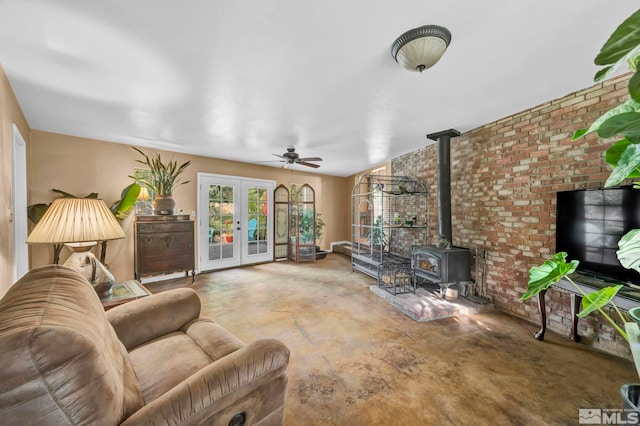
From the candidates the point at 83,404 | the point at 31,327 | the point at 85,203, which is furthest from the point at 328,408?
the point at 85,203

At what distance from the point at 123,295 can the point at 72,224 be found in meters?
0.71

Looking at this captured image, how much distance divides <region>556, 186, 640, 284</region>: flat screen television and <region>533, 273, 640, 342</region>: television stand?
0.07 m

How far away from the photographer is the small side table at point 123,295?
1829 mm

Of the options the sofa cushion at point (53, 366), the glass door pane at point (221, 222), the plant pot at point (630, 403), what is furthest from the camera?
the glass door pane at point (221, 222)

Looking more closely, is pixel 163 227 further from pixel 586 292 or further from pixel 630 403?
pixel 586 292

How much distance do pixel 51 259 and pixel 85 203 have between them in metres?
3.03

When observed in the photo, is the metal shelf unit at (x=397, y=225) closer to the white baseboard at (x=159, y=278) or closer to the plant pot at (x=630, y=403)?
the plant pot at (x=630, y=403)

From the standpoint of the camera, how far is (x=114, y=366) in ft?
3.10

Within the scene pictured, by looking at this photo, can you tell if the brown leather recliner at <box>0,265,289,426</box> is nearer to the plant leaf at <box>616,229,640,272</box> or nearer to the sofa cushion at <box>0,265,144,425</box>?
the sofa cushion at <box>0,265,144,425</box>

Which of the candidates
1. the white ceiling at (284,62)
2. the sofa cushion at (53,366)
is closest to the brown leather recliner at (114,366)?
the sofa cushion at (53,366)

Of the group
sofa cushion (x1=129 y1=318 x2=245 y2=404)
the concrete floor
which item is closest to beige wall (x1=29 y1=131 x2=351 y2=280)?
the concrete floor

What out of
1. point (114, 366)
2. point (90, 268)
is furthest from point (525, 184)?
point (90, 268)

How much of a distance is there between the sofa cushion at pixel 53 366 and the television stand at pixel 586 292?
296 cm

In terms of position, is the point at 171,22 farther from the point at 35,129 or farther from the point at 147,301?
the point at 35,129
